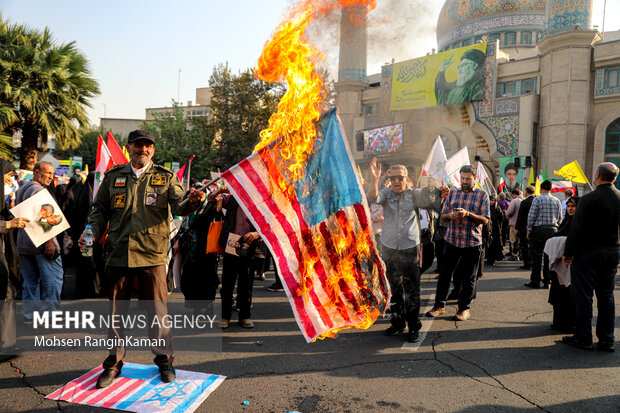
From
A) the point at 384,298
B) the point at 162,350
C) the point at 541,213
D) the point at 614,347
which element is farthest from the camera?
the point at 541,213

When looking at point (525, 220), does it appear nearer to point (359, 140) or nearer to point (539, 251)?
point (539, 251)

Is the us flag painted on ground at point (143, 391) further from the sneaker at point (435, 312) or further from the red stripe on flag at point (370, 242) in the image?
the sneaker at point (435, 312)

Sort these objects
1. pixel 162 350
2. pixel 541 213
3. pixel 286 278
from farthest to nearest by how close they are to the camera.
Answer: pixel 541 213, pixel 162 350, pixel 286 278

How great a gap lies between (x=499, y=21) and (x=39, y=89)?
122 feet

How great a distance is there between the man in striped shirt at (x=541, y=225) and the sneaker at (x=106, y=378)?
24.9ft

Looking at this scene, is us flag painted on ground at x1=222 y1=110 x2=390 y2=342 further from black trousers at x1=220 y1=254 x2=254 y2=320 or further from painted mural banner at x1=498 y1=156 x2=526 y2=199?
painted mural banner at x1=498 y1=156 x2=526 y2=199

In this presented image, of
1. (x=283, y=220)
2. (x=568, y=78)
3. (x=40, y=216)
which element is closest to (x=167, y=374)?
(x=283, y=220)

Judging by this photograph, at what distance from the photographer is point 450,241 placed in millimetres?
5926

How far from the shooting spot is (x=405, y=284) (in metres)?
5.02

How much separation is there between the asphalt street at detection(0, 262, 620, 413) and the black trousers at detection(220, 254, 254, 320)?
0.89ft

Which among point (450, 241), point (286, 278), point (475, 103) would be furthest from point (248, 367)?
point (475, 103)

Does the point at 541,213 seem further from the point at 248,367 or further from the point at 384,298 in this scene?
the point at 248,367

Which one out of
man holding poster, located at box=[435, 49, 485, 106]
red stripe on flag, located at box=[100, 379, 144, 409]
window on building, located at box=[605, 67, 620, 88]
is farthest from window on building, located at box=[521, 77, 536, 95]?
red stripe on flag, located at box=[100, 379, 144, 409]

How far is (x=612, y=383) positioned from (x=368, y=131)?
32831 mm
